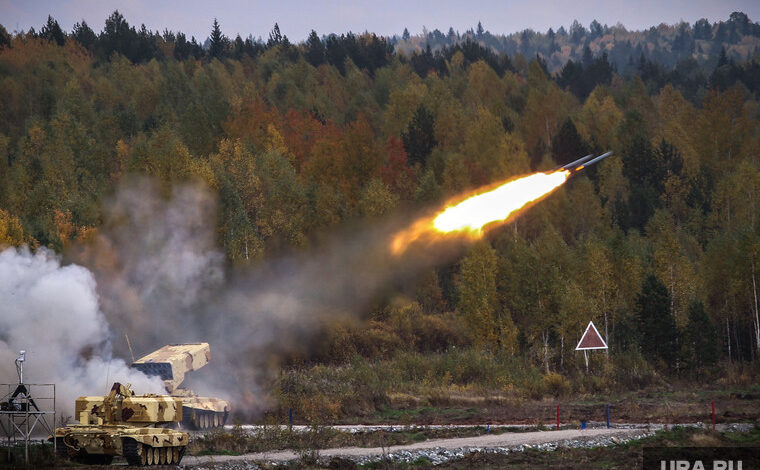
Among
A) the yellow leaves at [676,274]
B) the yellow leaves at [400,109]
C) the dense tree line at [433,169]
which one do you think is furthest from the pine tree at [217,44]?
the yellow leaves at [676,274]

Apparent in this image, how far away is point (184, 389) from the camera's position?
128 ft

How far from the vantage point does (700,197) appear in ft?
281

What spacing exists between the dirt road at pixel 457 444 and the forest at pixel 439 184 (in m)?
9.87

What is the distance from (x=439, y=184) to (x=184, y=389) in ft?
139

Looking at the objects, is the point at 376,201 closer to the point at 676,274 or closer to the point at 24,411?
the point at 676,274

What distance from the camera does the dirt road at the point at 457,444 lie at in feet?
98.1

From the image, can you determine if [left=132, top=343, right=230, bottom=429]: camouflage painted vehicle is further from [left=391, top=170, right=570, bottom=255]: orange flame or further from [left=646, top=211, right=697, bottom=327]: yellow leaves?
[left=646, top=211, right=697, bottom=327]: yellow leaves

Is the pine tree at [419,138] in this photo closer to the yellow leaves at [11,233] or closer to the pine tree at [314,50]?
the yellow leaves at [11,233]

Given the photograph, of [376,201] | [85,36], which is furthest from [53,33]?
[376,201]

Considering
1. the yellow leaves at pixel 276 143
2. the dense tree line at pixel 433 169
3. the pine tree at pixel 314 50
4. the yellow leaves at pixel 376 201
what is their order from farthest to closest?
the pine tree at pixel 314 50, the yellow leaves at pixel 276 143, the yellow leaves at pixel 376 201, the dense tree line at pixel 433 169

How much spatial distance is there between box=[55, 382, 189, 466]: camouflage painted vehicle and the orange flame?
23837 millimetres

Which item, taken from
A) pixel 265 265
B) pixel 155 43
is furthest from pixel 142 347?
pixel 155 43

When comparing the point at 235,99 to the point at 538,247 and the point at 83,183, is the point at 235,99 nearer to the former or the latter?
the point at 83,183

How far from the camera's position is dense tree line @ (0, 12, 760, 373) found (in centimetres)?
5906
